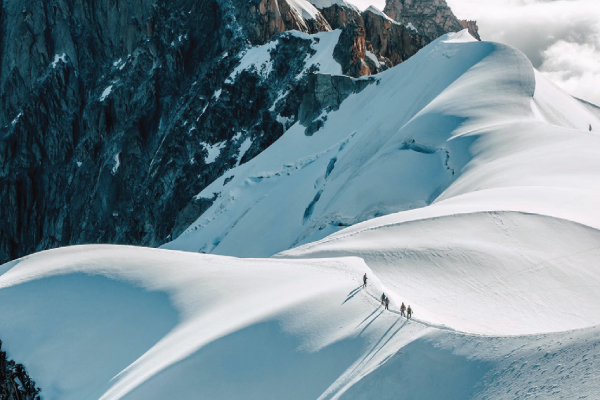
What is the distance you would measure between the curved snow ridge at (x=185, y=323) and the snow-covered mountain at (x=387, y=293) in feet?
0.27

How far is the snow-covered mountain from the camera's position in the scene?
21.5 metres

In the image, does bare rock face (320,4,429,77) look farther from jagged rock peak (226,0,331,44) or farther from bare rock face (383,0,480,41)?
bare rock face (383,0,480,41)

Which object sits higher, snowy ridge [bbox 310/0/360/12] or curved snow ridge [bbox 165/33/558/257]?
snowy ridge [bbox 310/0/360/12]

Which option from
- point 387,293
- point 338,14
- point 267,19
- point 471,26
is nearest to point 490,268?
point 387,293

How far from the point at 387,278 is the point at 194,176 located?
197 ft

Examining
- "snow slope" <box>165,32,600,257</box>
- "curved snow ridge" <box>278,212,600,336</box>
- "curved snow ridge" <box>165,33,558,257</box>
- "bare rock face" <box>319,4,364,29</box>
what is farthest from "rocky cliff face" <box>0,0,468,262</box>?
"curved snow ridge" <box>278,212,600,336</box>

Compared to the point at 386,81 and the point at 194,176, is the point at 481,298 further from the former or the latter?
the point at 194,176

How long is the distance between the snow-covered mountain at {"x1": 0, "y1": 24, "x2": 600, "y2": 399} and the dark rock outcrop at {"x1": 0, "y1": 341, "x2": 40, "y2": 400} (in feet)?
1.70

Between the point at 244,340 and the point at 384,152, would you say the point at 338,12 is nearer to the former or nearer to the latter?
the point at 384,152

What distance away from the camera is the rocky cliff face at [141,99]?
282ft

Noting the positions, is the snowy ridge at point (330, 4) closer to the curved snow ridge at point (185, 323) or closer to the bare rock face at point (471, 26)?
the bare rock face at point (471, 26)

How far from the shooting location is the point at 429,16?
136 meters

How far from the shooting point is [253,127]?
8525 centimetres

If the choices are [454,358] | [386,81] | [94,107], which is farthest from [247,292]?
[94,107]
